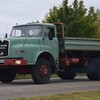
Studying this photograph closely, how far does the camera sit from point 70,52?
2189 centimetres

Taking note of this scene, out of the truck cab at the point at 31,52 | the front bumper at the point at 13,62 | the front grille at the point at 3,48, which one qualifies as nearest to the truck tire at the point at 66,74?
the truck cab at the point at 31,52

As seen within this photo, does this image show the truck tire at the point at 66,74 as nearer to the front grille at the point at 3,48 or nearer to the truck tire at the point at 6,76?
the truck tire at the point at 6,76

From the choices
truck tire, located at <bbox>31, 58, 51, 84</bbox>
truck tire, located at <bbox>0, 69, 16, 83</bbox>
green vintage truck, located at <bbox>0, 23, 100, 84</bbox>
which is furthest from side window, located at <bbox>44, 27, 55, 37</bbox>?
truck tire, located at <bbox>0, 69, 16, 83</bbox>

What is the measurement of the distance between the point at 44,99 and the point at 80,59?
9658mm

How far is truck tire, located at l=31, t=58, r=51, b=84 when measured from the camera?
19.3 meters

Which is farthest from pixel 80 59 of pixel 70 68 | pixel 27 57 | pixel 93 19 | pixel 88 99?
pixel 93 19

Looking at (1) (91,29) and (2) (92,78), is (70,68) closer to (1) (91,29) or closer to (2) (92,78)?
(2) (92,78)

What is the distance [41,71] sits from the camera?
19609 mm

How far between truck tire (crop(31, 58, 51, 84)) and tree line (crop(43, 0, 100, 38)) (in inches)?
742

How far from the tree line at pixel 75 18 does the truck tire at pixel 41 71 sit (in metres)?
18.8

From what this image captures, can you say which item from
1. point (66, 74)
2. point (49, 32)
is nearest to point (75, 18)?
point (66, 74)

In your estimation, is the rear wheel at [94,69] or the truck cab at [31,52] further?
the rear wheel at [94,69]

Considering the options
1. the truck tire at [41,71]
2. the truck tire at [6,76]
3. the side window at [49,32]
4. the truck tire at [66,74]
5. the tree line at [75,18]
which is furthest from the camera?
the tree line at [75,18]

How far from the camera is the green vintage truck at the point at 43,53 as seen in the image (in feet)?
62.3
